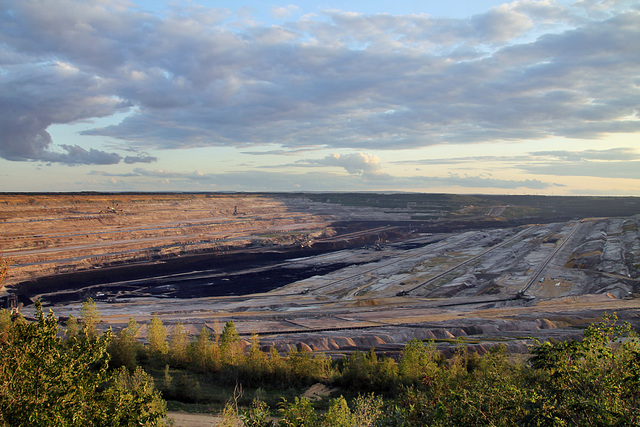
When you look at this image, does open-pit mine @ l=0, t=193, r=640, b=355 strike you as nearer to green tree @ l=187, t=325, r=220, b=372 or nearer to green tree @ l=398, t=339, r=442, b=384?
green tree @ l=187, t=325, r=220, b=372

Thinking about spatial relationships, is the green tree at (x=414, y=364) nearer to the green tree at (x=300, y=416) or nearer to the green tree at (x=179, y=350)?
the green tree at (x=300, y=416)

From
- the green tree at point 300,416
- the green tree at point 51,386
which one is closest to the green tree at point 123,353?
the green tree at point 51,386

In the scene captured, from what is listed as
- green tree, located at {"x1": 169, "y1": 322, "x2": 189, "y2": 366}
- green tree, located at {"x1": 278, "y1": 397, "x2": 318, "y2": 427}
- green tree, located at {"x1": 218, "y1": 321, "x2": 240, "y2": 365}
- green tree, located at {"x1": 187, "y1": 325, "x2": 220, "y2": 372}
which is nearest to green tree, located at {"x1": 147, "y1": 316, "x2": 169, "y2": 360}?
green tree, located at {"x1": 169, "y1": 322, "x2": 189, "y2": 366}

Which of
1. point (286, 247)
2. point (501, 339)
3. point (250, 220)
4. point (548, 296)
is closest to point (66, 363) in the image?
point (501, 339)

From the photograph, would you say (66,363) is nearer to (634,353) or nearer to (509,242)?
(634,353)

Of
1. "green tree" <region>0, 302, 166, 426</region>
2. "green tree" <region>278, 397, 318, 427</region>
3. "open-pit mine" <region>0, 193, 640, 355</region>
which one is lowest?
"open-pit mine" <region>0, 193, 640, 355</region>

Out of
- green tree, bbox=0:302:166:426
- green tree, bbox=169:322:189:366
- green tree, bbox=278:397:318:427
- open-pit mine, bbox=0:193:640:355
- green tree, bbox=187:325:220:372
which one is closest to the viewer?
green tree, bbox=0:302:166:426
